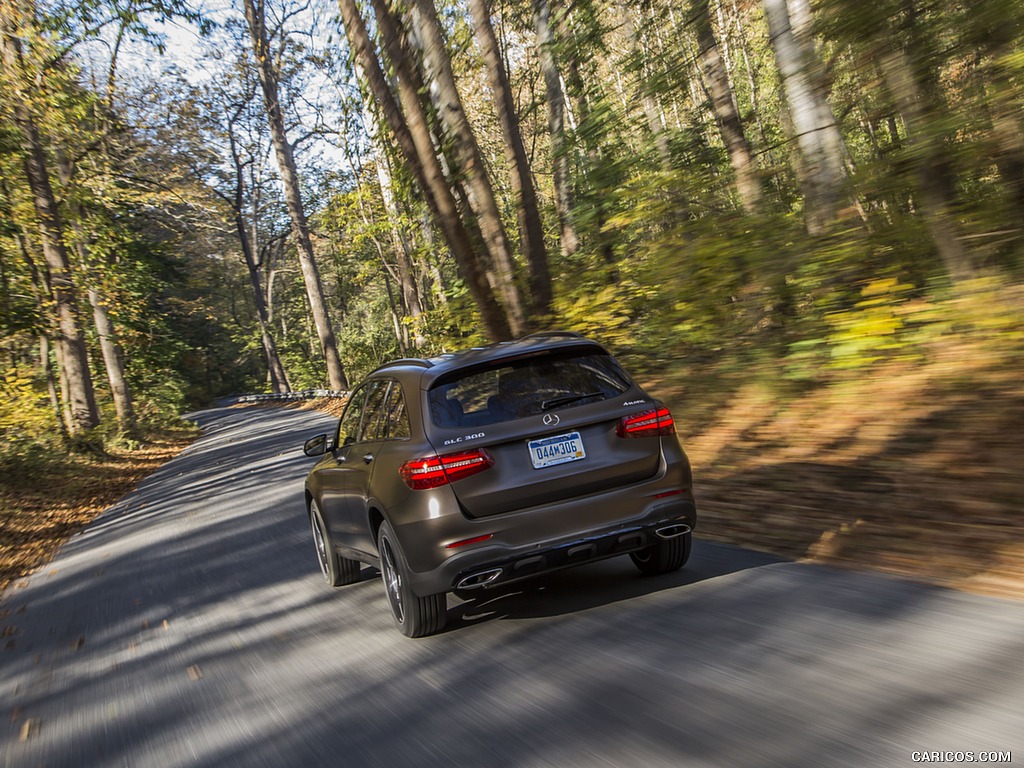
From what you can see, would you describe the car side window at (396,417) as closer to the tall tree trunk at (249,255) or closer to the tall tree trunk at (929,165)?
the tall tree trunk at (929,165)

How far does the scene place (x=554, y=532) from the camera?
509 centimetres

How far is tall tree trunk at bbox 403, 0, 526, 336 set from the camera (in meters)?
13.0

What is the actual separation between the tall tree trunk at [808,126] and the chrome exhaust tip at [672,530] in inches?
216

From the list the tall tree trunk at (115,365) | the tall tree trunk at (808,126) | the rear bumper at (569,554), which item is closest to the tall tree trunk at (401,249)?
the tall tree trunk at (115,365)

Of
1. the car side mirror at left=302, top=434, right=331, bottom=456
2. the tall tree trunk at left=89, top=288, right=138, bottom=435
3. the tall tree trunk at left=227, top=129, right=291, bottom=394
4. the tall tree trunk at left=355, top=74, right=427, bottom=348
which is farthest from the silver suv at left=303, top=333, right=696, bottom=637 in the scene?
the tall tree trunk at left=227, top=129, right=291, bottom=394

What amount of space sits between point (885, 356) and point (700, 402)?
3212 mm

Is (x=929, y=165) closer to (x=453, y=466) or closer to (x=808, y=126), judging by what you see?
(x=808, y=126)

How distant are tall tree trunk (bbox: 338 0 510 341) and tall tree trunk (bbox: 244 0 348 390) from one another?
2102 centimetres

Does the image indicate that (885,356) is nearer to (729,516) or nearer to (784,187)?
(729,516)

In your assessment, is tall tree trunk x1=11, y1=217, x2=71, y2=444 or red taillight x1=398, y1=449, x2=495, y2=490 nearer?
red taillight x1=398, y1=449, x2=495, y2=490

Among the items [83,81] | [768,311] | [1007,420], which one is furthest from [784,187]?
[83,81]

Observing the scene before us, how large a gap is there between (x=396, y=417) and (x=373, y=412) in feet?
2.18

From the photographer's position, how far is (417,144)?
1295 centimetres

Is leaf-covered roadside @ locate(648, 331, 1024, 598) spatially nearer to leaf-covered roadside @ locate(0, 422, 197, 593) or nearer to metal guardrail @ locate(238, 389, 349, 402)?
leaf-covered roadside @ locate(0, 422, 197, 593)
